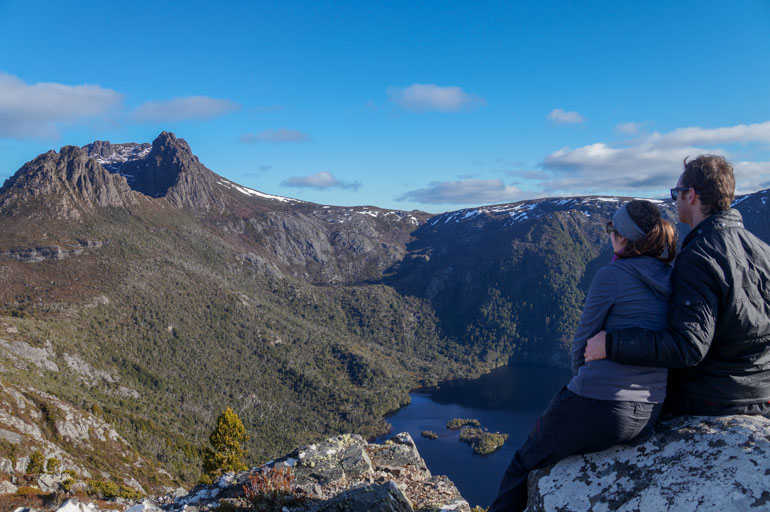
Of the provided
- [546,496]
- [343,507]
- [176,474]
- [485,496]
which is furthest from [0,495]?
[485,496]

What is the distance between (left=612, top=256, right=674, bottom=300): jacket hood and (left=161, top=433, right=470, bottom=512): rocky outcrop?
4983 millimetres

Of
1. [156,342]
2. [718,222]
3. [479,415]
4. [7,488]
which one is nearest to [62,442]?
[7,488]

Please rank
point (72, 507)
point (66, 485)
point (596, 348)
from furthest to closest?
point (66, 485), point (72, 507), point (596, 348)

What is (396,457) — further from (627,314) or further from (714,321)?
(714,321)

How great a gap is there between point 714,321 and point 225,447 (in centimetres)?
3880

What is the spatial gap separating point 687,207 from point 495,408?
147m

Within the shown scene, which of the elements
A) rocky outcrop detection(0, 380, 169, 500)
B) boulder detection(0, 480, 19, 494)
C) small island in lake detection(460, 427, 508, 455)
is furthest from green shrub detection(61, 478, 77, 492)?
small island in lake detection(460, 427, 508, 455)

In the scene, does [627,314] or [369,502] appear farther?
[369,502]

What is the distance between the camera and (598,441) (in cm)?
425

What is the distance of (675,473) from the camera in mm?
3840

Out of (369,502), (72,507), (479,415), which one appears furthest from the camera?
Answer: (479,415)

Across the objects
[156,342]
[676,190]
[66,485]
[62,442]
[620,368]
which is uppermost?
[676,190]

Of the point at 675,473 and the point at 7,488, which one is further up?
the point at 675,473

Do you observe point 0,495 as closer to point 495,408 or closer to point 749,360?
point 749,360
